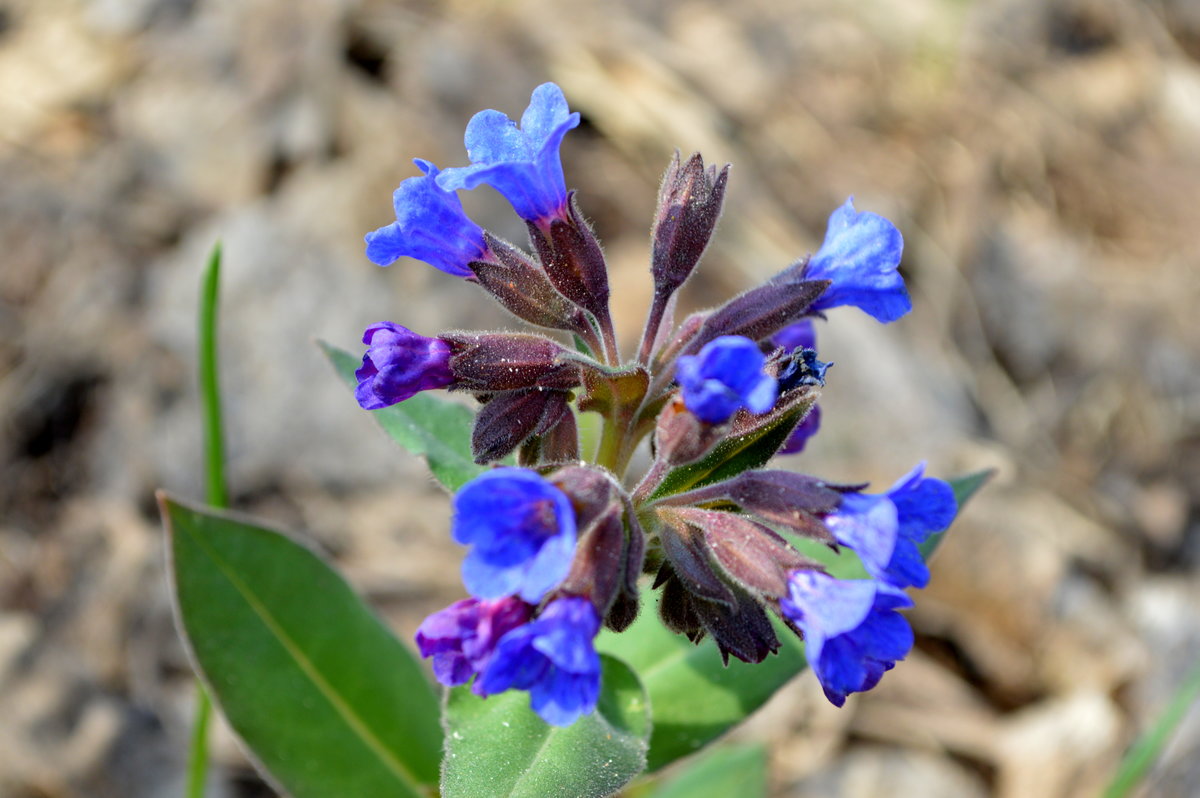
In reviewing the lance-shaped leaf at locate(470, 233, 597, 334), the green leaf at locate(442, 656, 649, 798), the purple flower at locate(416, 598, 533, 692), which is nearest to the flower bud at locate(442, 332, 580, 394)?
the lance-shaped leaf at locate(470, 233, 597, 334)

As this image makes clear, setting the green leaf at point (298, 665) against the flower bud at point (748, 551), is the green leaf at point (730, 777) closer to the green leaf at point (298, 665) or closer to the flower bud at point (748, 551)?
the green leaf at point (298, 665)

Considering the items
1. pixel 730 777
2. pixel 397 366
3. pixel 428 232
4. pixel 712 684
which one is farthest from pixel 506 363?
pixel 730 777

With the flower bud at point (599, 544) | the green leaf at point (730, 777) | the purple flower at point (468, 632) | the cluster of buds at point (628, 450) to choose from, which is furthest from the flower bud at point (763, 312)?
the green leaf at point (730, 777)

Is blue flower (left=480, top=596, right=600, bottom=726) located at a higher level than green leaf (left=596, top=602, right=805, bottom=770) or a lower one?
higher

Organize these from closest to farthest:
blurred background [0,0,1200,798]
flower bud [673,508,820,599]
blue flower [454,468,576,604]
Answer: blue flower [454,468,576,604] < flower bud [673,508,820,599] < blurred background [0,0,1200,798]

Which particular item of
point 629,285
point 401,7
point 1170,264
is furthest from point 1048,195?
point 401,7

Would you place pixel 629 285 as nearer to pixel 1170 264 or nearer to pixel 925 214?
pixel 925 214

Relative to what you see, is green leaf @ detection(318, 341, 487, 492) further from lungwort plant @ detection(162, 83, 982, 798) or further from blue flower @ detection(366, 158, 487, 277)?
blue flower @ detection(366, 158, 487, 277)
